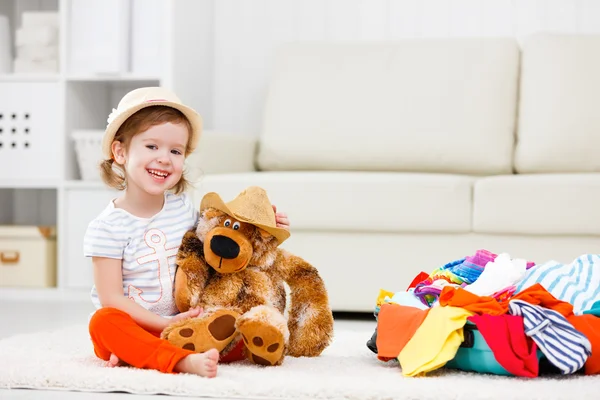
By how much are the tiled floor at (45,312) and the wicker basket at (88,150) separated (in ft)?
1.42

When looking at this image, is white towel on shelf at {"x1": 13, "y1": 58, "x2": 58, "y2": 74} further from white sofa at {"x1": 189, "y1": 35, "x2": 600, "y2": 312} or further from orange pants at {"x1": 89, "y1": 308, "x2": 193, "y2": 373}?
orange pants at {"x1": 89, "y1": 308, "x2": 193, "y2": 373}

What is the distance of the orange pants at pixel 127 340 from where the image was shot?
1.47 m

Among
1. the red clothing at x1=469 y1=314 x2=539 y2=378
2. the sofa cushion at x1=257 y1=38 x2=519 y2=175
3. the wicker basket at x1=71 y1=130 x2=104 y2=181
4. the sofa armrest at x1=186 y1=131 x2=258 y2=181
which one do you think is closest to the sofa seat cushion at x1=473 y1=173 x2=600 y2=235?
the sofa cushion at x1=257 y1=38 x2=519 y2=175

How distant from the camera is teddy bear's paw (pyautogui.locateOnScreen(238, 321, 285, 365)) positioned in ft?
4.81

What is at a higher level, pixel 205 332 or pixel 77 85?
pixel 77 85

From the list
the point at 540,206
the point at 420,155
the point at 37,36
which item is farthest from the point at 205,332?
the point at 37,36

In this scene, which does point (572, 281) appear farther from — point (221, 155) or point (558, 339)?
point (221, 155)

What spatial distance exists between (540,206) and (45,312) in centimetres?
150

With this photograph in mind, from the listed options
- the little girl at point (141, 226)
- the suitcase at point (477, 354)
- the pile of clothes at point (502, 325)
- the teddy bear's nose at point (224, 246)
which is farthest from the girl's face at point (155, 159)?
the suitcase at point (477, 354)

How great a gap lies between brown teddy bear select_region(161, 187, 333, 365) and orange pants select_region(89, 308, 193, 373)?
31 millimetres

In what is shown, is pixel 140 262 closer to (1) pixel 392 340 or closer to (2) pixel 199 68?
(1) pixel 392 340

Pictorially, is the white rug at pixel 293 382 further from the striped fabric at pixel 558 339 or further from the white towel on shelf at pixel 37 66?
the white towel on shelf at pixel 37 66

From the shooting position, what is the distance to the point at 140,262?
1.60 m

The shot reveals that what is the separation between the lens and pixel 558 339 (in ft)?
4.68
